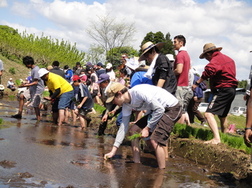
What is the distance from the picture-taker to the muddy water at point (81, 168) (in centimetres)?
431

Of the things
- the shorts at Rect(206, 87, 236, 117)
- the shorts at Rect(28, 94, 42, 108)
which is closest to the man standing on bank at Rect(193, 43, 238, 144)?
the shorts at Rect(206, 87, 236, 117)

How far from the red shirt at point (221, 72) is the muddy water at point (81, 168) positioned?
1.52 meters

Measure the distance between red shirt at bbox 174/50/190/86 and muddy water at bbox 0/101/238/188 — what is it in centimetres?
166

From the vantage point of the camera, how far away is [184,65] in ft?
25.7

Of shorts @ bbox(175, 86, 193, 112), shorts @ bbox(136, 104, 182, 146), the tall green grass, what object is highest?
shorts @ bbox(175, 86, 193, 112)

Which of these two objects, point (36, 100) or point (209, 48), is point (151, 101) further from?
point (36, 100)

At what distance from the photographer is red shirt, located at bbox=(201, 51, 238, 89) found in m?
6.71

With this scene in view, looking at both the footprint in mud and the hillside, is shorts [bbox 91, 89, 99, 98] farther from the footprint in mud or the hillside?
the hillside

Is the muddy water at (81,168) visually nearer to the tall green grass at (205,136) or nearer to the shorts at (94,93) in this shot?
the tall green grass at (205,136)

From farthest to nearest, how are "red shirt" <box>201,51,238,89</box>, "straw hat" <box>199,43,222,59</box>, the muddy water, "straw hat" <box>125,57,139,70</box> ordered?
"straw hat" <box>125,57,139,70</box>
"straw hat" <box>199,43,222,59</box>
"red shirt" <box>201,51,238,89</box>
the muddy water

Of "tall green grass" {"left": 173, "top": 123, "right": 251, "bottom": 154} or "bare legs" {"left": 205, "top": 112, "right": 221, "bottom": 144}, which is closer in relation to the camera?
"tall green grass" {"left": 173, "top": 123, "right": 251, "bottom": 154}

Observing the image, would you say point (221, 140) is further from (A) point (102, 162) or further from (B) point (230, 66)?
(A) point (102, 162)

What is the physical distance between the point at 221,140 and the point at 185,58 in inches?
73.1

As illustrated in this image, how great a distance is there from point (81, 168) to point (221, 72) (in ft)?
10.3
